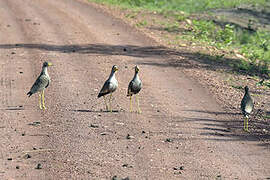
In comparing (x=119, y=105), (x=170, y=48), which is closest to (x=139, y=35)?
(x=170, y=48)

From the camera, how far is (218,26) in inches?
1023

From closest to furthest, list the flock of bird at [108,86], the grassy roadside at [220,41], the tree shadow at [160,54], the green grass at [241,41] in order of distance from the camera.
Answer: the flock of bird at [108,86]
the grassy roadside at [220,41]
the tree shadow at [160,54]
the green grass at [241,41]

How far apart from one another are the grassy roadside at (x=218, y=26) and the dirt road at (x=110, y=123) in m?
2.36

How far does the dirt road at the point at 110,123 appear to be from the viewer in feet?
32.0

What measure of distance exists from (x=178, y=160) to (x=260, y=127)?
10.1 ft

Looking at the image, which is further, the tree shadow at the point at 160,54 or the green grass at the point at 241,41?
the green grass at the point at 241,41

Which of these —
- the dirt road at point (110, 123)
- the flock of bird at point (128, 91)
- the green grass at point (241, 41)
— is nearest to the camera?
the dirt road at point (110, 123)

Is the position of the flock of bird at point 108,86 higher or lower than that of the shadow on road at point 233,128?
higher

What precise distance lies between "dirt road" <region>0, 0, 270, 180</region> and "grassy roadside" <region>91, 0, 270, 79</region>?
7.73 feet

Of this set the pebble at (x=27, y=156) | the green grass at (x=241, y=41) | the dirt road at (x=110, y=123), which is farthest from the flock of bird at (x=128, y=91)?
the green grass at (x=241, y=41)

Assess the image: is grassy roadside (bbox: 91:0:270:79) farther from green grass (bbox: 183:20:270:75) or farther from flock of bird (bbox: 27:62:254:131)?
flock of bird (bbox: 27:62:254:131)

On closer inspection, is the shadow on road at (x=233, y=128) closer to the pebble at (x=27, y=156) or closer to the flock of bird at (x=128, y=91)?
the flock of bird at (x=128, y=91)

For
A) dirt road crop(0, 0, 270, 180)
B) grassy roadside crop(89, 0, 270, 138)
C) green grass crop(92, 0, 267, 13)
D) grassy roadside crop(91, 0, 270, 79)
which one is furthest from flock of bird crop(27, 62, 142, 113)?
green grass crop(92, 0, 267, 13)

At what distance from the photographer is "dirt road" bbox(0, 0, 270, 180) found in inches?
384
